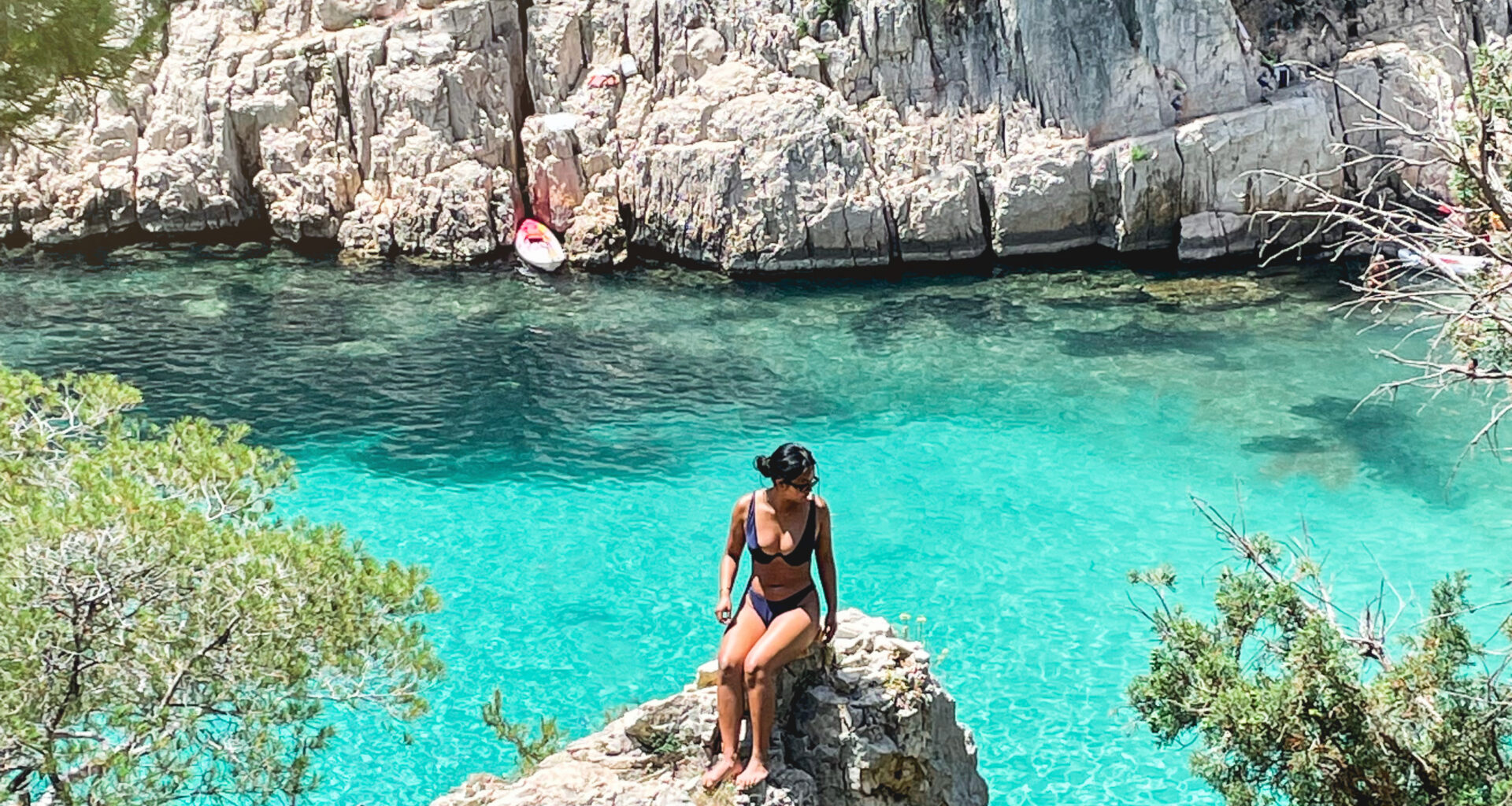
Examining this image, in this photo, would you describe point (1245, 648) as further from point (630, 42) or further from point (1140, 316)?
point (630, 42)

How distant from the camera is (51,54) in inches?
372

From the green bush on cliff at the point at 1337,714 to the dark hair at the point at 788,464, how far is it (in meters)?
1.99

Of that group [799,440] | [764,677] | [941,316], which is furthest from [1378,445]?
[764,677]

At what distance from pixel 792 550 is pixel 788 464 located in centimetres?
53

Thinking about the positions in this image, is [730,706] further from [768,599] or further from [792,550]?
[792,550]

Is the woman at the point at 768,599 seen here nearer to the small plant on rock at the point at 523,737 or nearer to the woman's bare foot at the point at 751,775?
the woman's bare foot at the point at 751,775

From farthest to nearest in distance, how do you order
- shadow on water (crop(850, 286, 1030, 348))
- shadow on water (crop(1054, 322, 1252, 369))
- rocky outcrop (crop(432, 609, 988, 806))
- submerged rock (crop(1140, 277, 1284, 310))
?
submerged rock (crop(1140, 277, 1284, 310))
shadow on water (crop(850, 286, 1030, 348))
shadow on water (crop(1054, 322, 1252, 369))
rocky outcrop (crop(432, 609, 988, 806))

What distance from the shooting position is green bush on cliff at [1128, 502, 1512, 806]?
235 inches

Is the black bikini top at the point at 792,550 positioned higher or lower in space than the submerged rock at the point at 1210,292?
higher

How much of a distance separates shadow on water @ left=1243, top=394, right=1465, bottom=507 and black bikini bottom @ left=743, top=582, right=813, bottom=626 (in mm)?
11695

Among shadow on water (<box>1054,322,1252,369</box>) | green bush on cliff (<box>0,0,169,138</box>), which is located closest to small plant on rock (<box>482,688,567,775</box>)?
green bush on cliff (<box>0,0,169,138</box>)

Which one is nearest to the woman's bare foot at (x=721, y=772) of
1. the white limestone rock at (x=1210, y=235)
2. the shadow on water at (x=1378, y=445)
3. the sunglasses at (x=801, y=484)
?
the sunglasses at (x=801, y=484)

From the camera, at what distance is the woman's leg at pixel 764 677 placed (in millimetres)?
6578

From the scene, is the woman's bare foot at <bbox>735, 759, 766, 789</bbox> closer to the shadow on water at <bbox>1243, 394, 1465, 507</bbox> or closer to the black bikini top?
the black bikini top
